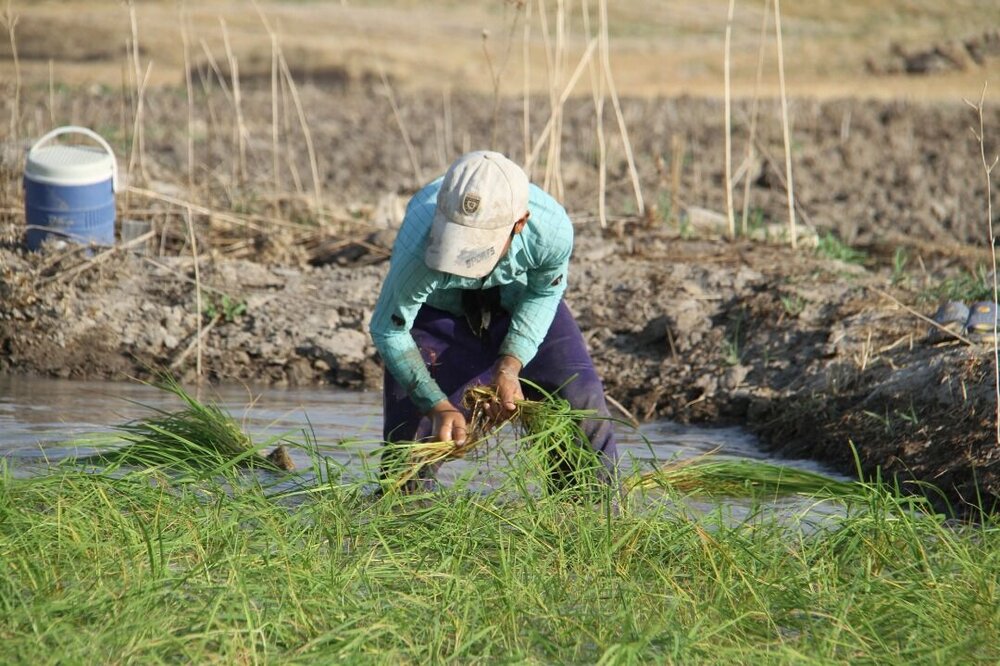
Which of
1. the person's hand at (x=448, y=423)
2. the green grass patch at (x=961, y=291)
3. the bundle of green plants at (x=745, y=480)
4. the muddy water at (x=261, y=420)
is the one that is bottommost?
the muddy water at (x=261, y=420)

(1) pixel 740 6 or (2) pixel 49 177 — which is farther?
(1) pixel 740 6

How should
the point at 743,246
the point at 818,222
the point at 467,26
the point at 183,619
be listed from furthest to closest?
the point at 467,26 < the point at 818,222 < the point at 743,246 < the point at 183,619

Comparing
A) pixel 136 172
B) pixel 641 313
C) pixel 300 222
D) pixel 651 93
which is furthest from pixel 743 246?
pixel 651 93

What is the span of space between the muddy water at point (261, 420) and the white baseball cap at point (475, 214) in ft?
4.62

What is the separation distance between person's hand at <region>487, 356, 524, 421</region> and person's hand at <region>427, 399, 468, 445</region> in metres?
0.11

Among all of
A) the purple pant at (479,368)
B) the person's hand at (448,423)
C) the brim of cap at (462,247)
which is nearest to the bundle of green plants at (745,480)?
the purple pant at (479,368)

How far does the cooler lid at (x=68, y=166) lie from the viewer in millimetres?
6793

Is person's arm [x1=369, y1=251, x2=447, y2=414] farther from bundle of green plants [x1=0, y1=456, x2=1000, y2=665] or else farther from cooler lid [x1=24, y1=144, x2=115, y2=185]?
cooler lid [x1=24, y1=144, x2=115, y2=185]

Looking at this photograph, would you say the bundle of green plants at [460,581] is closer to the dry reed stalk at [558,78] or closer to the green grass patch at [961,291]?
the green grass patch at [961,291]

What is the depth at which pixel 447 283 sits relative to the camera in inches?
157

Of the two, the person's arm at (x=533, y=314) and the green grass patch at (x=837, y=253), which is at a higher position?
the person's arm at (x=533, y=314)

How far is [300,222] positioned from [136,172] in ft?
3.95

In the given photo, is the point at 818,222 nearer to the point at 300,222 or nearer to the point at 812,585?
the point at 300,222

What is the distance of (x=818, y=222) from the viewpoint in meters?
9.65
